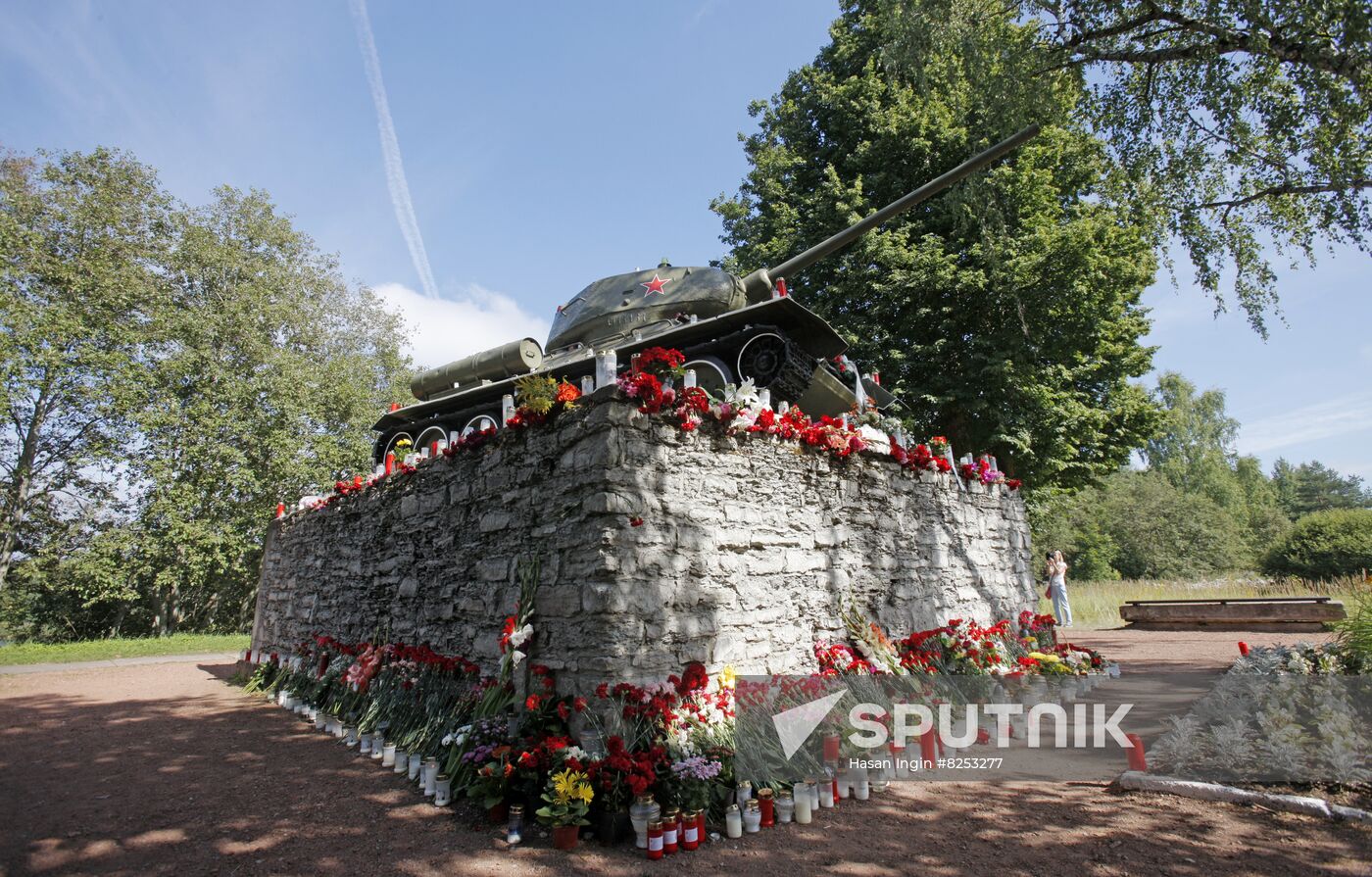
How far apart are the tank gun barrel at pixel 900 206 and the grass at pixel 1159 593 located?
9.30 meters

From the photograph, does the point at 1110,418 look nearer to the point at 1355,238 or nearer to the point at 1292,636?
the point at 1292,636

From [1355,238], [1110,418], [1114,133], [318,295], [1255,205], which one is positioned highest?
[318,295]

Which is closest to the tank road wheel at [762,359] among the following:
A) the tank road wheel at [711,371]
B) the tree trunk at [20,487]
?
the tank road wheel at [711,371]

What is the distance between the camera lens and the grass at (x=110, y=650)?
13.1m

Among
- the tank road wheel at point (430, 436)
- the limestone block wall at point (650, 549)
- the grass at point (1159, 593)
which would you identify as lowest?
the grass at point (1159, 593)

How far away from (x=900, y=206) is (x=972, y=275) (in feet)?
10.8

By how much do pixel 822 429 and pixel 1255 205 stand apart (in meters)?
6.97

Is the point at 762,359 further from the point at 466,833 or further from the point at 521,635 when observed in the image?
the point at 466,833

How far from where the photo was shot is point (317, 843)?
143 inches

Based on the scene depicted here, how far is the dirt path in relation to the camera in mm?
3191

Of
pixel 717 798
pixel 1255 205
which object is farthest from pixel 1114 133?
pixel 717 798

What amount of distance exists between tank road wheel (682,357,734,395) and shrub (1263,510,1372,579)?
20936mm

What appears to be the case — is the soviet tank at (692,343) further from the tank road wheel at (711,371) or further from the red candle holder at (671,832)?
the red candle holder at (671,832)

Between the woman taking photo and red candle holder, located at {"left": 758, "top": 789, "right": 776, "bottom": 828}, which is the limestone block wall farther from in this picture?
the woman taking photo
